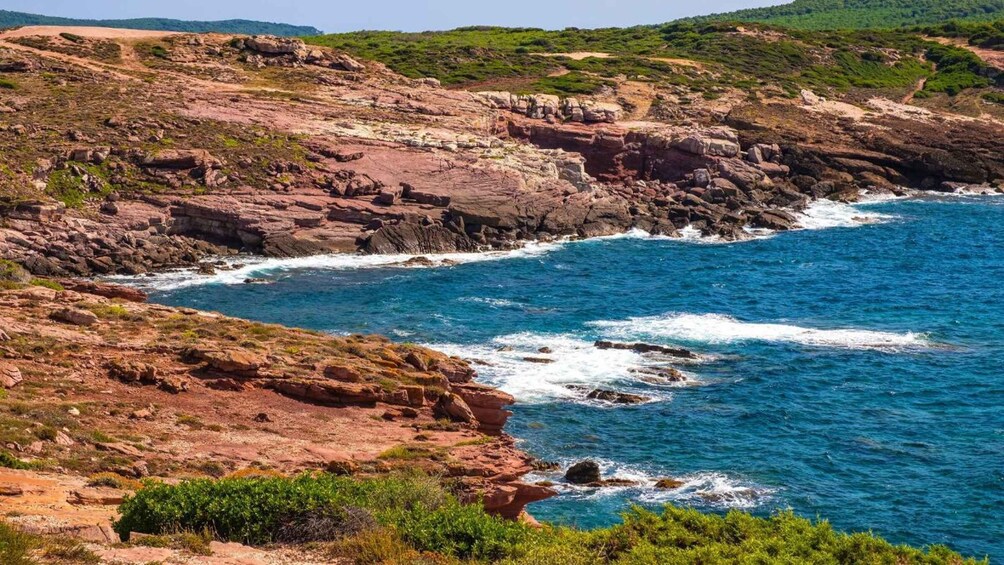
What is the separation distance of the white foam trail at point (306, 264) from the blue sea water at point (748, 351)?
32 centimetres

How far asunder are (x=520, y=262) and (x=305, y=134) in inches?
838

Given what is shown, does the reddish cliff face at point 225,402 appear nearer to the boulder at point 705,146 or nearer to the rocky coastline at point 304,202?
the rocky coastline at point 304,202

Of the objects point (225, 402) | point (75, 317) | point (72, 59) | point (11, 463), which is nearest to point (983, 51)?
point (72, 59)

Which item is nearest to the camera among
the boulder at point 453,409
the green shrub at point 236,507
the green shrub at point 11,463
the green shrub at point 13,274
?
the green shrub at point 236,507

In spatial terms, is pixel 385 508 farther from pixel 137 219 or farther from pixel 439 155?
pixel 439 155

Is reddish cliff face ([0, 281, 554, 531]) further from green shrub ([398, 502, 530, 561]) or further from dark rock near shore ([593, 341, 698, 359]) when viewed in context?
dark rock near shore ([593, 341, 698, 359])

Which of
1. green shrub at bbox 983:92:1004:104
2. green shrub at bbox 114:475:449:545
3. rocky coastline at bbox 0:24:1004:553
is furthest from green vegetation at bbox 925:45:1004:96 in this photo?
green shrub at bbox 114:475:449:545

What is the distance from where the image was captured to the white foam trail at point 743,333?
50.5 meters

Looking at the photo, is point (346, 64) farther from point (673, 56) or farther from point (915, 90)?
point (915, 90)

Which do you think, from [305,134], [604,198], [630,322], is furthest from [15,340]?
[604,198]

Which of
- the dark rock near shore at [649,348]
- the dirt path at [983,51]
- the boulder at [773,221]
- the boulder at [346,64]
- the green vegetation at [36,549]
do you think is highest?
the dirt path at [983,51]

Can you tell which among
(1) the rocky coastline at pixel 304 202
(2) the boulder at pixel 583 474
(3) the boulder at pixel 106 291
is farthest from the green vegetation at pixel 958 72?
(3) the boulder at pixel 106 291

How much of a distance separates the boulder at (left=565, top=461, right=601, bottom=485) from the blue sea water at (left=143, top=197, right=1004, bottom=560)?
0.72m

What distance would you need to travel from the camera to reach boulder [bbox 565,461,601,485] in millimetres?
33844
